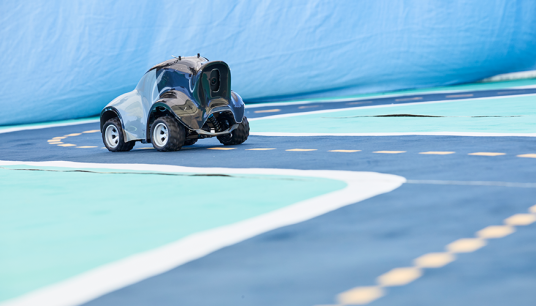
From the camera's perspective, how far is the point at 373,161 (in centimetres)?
857

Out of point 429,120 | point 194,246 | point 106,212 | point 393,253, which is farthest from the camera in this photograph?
point 429,120

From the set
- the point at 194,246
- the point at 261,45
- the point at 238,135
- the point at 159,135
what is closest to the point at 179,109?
the point at 159,135

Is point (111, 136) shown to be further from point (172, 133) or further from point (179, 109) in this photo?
point (179, 109)

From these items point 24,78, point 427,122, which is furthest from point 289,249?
point 24,78

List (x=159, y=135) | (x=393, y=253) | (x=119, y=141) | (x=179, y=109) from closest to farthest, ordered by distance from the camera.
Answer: (x=393, y=253), (x=179, y=109), (x=159, y=135), (x=119, y=141)

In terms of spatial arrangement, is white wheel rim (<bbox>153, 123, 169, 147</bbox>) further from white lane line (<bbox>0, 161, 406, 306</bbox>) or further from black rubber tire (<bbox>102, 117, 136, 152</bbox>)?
white lane line (<bbox>0, 161, 406, 306</bbox>)

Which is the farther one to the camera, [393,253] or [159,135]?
[159,135]

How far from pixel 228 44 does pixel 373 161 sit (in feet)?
59.8

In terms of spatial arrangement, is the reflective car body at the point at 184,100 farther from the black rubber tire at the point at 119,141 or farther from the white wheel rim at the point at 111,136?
the white wheel rim at the point at 111,136

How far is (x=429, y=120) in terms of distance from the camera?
14359 millimetres

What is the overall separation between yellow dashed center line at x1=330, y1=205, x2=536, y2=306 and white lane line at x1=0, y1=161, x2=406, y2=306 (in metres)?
1.13

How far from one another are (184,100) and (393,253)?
6.95 m

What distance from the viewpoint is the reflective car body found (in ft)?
35.6

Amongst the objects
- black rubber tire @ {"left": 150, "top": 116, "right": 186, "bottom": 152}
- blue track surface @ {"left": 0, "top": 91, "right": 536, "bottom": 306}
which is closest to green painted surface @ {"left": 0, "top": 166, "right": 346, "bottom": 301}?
blue track surface @ {"left": 0, "top": 91, "right": 536, "bottom": 306}
